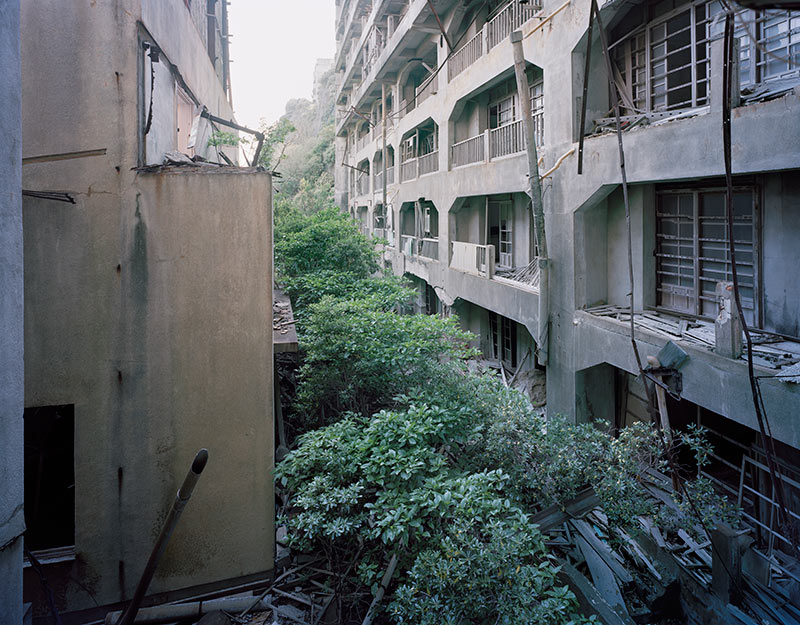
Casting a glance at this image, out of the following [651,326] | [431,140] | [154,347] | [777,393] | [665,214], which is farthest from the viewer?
[431,140]

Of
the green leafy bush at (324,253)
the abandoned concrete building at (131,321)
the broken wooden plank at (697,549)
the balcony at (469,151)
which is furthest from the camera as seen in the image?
the balcony at (469,151)

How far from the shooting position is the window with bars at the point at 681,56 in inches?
295

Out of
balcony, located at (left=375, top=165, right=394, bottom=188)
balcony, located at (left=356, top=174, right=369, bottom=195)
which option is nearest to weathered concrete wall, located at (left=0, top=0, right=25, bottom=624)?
balcony, located at (left=375, top=165, right=394, bottom=188)

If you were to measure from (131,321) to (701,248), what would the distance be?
8398 millimetres

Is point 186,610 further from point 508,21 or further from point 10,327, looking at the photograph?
point 508,21

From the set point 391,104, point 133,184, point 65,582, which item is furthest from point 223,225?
point 391,104

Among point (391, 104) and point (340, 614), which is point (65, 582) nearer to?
point (340, 614)

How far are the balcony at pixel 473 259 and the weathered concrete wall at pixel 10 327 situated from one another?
1165cm

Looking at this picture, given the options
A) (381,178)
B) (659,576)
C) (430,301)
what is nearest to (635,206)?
(659,576)

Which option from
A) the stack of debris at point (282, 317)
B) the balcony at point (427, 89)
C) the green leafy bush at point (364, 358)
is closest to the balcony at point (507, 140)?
the balcony at point (427, 89)

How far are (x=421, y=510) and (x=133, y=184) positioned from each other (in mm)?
4338

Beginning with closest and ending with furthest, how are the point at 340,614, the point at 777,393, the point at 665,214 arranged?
1. the point at 340,614
2. the point at 777,393
3. the point at 665,214

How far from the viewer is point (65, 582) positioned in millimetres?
5656

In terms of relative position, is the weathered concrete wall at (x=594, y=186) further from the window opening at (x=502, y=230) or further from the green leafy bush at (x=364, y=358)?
the green leafy bush at (x=364, y=358)
